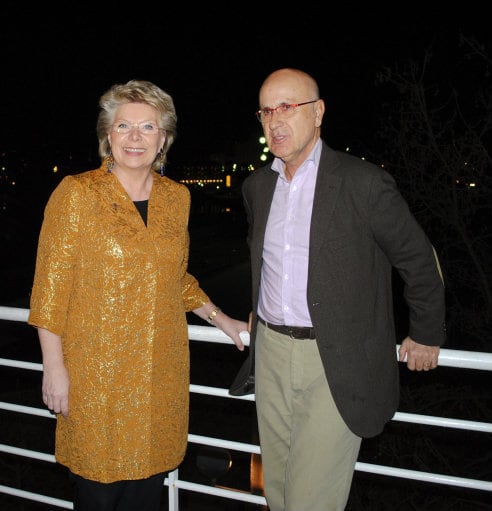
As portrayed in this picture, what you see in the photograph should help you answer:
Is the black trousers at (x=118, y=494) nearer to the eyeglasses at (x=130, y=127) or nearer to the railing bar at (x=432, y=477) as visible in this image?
the railing bar at (x=432, y=477)

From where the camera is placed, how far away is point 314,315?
1847mm

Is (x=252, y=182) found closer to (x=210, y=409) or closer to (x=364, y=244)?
(x=364, y=244)

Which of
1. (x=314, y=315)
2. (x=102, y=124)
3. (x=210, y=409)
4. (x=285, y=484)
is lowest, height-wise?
(x=210, y=409)

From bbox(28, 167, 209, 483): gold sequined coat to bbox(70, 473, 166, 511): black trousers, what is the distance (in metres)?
0.07

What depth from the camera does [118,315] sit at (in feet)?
6.13

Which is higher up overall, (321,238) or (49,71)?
(49,71)

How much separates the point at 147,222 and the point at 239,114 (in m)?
23.3

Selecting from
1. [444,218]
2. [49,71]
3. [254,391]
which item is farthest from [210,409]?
[49,71]

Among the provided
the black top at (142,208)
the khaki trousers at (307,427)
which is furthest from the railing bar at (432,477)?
the black top at (142,208)

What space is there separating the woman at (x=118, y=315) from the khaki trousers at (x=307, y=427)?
1.32 feet

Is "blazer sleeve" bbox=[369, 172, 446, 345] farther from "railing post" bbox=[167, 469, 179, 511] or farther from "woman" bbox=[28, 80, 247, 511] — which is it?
"railing post" bbox=[167, 469, 179, 511]

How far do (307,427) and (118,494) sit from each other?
32.6 inches

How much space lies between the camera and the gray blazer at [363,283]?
69.4 inches

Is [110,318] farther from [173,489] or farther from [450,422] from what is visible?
[450,422]
